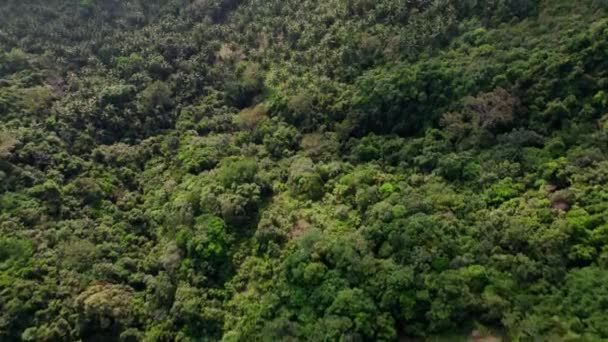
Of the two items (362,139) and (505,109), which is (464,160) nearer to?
(505,109)

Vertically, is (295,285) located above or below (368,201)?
below

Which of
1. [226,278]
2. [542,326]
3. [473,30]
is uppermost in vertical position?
[473,30]

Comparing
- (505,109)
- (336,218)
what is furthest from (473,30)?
(336,218)

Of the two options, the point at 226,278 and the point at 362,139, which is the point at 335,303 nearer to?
the point at 226,278

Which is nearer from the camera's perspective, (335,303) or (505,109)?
(335,303)

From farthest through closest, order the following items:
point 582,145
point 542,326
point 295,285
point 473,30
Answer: point 473,30 → point 582,145 → point 295,285 → point 542,326

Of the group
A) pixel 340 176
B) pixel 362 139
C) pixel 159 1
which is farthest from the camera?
pixel 159 1

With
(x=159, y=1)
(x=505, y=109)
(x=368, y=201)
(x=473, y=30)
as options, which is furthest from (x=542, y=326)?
(x=159, y=1)
